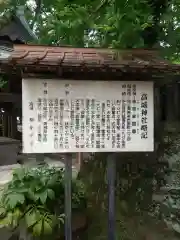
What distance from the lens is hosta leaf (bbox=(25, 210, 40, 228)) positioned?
13.4 ft

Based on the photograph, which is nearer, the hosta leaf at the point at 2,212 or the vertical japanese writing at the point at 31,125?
the vertical japanese writing at the point at 31,125

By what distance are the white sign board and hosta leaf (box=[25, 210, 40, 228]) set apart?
1.02m

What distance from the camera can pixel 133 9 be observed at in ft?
13.0

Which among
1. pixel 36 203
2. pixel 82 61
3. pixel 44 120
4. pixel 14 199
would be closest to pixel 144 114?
pixel 82 61

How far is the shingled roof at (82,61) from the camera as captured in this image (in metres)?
3.31

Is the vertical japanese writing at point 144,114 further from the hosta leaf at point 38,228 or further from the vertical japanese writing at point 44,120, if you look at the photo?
the hosta leaf at point 38,228

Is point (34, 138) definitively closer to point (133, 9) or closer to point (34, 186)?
point (34, 186)

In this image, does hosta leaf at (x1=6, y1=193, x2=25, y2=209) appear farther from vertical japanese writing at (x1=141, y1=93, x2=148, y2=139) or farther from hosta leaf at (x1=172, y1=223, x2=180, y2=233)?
hosta leaf at (x1=172, y1=223, x2=180, y2=233)

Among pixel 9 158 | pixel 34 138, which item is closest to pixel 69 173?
pixel 34 138

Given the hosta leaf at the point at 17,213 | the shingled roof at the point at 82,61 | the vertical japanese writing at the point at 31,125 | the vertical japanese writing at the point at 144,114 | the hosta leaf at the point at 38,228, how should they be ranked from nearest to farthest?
1. the shingled roof at the point at 82,61
2. the vertical japanese writing at the point at 31,125
3. the vertical japanese writing at the point at 144,114
4. the hosta leaf at the point at 38,228
5. the hosta leaf at the point at 17,213

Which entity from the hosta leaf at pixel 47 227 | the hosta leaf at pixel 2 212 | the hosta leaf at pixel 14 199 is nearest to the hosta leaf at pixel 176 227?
the hosta leaf at pixel 47 227

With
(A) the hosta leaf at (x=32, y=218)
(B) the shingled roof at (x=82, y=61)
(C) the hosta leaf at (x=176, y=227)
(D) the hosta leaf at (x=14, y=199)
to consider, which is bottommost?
(C) the hosta leaf at (x=176, y=227)

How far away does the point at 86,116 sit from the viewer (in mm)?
3592

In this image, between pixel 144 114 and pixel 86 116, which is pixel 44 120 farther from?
→ pixel 144 114
